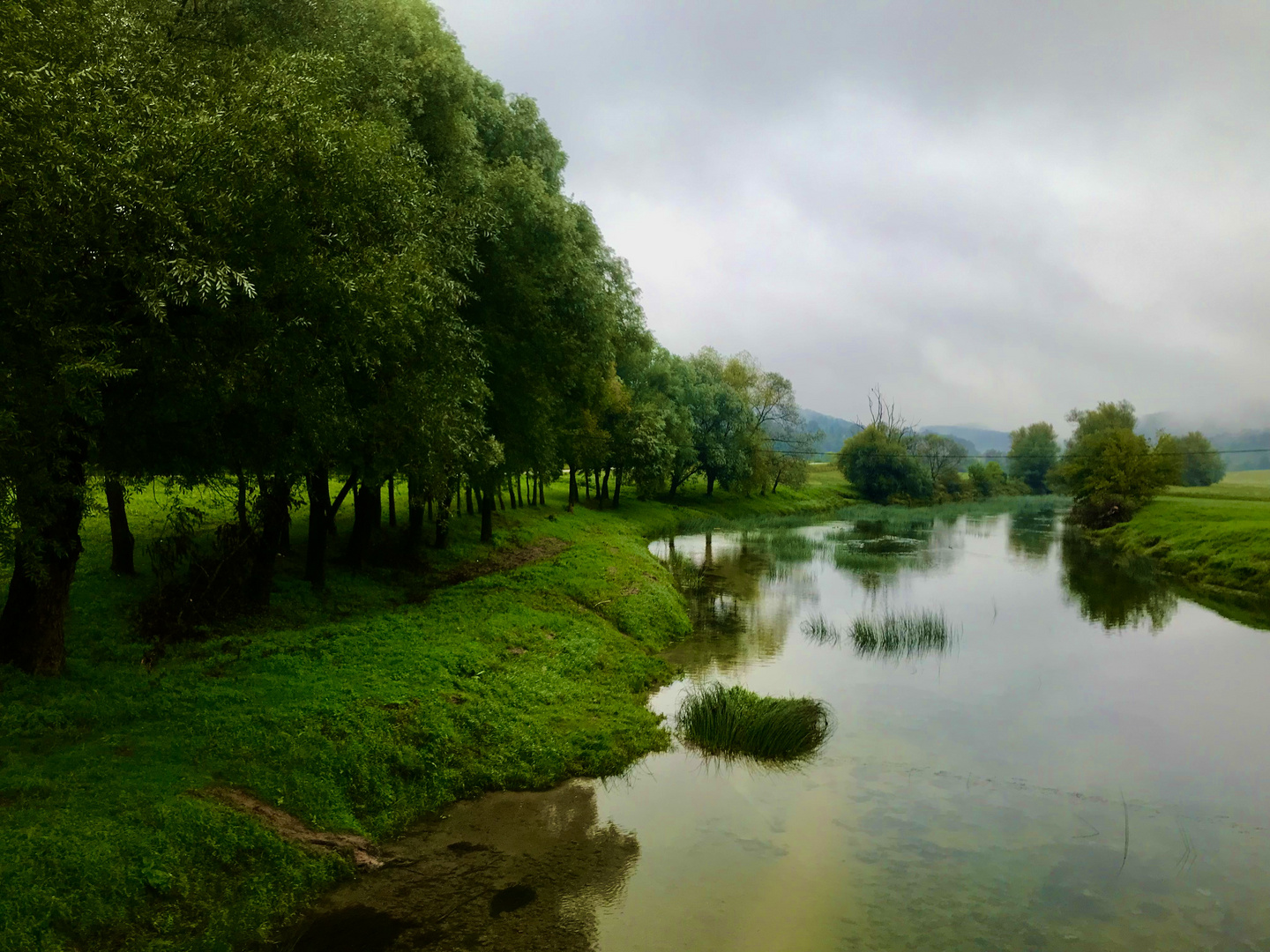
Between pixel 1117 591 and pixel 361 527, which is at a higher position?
pixel 361 527

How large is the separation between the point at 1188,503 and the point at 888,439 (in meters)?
39.2

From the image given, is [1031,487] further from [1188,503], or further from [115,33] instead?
[115,33]

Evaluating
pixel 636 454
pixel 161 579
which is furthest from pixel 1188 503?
pixel 161 579

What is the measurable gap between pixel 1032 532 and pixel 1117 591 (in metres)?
31.4

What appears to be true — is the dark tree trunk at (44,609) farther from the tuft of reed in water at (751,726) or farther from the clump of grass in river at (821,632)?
the clump of grass in river at (821,632)

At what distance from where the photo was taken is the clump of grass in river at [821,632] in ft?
81.6

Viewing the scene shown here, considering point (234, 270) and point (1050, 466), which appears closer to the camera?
point (234, 270)

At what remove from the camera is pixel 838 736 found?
1683 centimetres

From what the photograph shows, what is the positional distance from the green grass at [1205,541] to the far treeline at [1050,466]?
3.47 meters

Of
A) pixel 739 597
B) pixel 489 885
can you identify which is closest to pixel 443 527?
pixel 739 597

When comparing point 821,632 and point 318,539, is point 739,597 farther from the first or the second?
point 318,539

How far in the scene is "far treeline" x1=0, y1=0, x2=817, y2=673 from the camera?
9.30 metres

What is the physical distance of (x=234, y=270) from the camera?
10.5 metres

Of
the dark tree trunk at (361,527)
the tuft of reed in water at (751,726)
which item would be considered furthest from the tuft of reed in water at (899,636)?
the dark tree trunk at (361,527)
